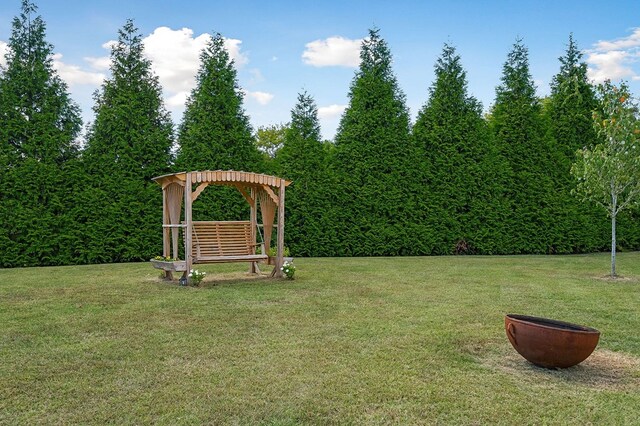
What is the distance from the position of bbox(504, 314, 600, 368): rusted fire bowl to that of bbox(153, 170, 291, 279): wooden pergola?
5.38 meters

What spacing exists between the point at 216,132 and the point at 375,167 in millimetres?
4405

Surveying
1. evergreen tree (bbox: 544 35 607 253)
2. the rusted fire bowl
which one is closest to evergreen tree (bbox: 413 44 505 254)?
evergreen tree (bbox: 544 35 607 253)

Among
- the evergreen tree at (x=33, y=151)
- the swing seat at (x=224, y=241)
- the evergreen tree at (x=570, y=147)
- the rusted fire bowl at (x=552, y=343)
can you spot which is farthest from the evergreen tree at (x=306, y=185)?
the rusted fire bowl at (x=552, y=343)

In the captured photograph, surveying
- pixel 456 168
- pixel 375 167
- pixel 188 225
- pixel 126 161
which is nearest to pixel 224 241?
pixel 188 225

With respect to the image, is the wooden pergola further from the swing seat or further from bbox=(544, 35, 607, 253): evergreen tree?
bbox=(544, 35, 607, 253): evergreen tree

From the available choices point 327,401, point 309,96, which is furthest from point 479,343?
point 309,96

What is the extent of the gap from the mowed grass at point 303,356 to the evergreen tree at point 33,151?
143 inches

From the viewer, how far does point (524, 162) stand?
A: 1410 cm

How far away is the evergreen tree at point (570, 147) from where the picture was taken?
46.7 feet

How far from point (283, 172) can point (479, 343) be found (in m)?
9.25

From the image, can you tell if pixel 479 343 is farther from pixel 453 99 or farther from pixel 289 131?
pixel 453 99

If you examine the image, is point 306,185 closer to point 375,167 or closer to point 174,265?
point 375,167

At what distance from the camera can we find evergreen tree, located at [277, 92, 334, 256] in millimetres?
12750

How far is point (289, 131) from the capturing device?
13.2 metres
